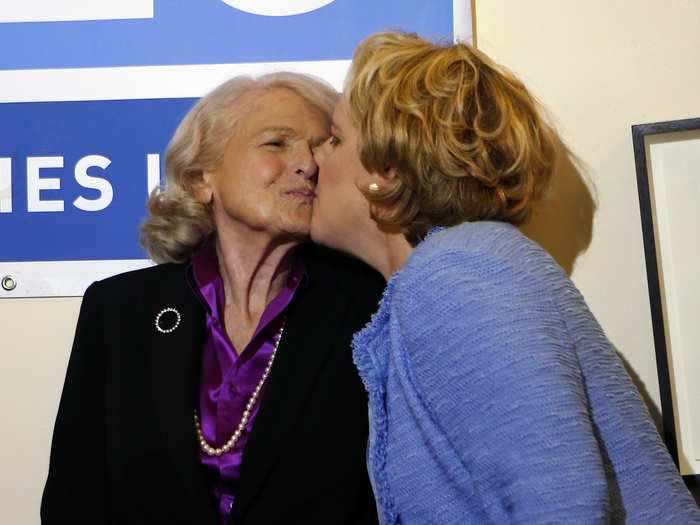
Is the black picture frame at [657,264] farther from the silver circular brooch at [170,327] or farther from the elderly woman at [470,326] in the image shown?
the silver circular brooch at [170,327]

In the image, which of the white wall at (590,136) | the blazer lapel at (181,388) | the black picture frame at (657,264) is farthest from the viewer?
the white wall at (590,136)

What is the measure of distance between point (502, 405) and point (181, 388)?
2.13 feet

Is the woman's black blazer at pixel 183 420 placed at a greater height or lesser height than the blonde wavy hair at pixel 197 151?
lesser

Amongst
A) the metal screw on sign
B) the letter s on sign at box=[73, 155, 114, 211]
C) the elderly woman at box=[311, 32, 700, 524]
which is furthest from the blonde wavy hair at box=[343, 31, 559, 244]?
the metal screw on sign

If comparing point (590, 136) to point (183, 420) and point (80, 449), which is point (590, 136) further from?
point (80, 449)

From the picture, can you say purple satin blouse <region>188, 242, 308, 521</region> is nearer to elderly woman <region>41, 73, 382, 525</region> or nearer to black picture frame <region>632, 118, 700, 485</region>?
elderly woman <region>41, 73, 382, 525</region>

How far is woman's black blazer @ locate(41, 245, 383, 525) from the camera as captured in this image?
1245 mm

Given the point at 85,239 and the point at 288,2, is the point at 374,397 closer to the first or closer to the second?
the point at 85,239

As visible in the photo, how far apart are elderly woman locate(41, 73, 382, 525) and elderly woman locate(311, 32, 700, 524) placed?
17 cm

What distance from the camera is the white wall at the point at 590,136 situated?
1.47 metres

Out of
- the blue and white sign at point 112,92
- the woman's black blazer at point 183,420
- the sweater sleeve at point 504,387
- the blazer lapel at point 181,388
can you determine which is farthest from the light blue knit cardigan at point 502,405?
the blue and white sign at point 112,92

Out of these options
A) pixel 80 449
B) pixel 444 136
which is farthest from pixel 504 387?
pixel 80 449

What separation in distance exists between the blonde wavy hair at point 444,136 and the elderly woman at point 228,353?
0.28 metres

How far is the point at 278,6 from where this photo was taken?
59.7 inches
